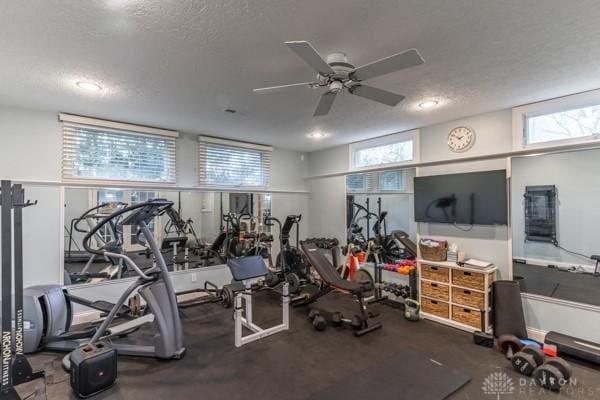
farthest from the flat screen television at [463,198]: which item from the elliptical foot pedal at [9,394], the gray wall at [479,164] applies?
the elliptical foot pedal at [9,394]

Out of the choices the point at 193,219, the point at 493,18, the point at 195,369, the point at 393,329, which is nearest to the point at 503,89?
the point at 493,18

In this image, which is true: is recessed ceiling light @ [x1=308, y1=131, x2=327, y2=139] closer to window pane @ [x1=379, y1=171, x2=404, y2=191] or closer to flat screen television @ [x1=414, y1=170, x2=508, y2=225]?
window pane @ [x1=379, y1=171, x2=404, y2=191]

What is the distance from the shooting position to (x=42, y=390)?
2.46 m

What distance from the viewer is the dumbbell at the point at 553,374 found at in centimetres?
245

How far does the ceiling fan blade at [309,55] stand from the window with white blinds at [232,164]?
11.5ft

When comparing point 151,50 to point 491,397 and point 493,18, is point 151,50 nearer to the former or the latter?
point 493,18

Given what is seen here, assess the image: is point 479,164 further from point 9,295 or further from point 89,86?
point 9,295

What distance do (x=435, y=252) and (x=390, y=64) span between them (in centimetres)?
302

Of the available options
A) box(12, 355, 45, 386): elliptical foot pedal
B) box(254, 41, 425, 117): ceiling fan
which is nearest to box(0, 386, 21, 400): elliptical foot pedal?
box(12, 355, 45, 386): elliptical foot pedal

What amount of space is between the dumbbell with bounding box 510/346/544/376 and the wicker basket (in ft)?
4.56

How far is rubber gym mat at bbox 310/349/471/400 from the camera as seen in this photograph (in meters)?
2.39

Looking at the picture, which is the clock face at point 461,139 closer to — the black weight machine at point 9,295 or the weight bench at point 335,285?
the weight bench at point 335,285

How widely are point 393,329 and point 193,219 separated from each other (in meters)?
3.56

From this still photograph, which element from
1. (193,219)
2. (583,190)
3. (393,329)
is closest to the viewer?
(583,190)
